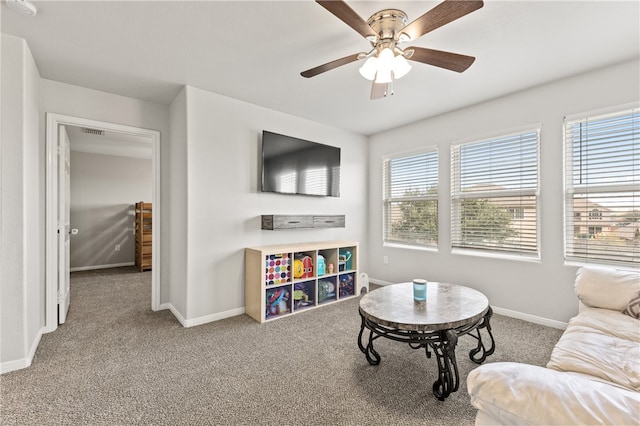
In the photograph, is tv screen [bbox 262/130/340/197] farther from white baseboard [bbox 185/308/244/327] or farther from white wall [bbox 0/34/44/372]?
white wall [bbox 0/34/44/372]

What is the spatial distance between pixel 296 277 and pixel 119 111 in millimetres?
2623

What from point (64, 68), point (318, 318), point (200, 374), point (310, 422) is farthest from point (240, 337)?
point (64, 68)

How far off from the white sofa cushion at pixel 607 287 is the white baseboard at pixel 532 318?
82cm

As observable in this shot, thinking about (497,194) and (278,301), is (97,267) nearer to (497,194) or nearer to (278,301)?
(278,301)

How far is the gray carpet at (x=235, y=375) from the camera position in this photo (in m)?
1.60

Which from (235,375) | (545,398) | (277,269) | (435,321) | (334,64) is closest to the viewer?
(545,398)

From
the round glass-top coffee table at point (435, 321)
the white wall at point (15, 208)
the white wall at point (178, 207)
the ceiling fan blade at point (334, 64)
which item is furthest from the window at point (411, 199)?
the white wall at point (15, 208)

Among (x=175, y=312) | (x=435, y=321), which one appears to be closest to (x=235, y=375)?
(x=435, y=321)

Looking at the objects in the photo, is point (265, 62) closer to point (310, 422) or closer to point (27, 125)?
point (27, 125)

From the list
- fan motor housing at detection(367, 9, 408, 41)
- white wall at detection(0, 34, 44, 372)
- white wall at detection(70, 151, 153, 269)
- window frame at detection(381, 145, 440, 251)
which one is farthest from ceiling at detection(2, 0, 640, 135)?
white wall at detection(70, 151, 153, 269)

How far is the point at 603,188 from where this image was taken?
2527 millimetres

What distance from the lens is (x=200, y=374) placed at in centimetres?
199

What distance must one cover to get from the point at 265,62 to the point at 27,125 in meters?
1.85

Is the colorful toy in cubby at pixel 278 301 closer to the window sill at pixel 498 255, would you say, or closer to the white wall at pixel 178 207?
the white wall at pixel 178 207
